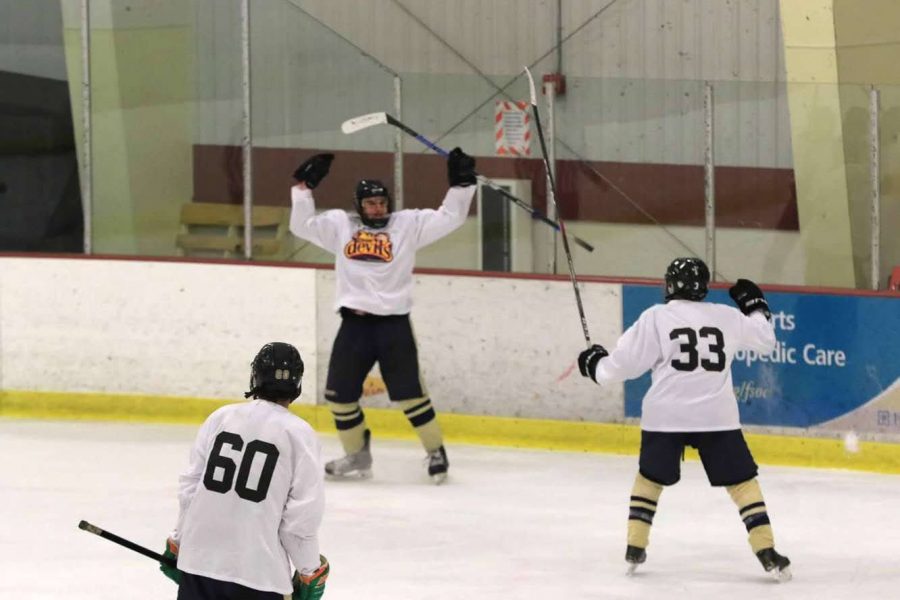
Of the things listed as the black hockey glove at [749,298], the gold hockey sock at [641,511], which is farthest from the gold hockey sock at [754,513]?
the black hockey glove at [749,298]

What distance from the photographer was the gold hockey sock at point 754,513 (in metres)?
5.97

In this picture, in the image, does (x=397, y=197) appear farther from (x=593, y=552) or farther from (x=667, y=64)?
(x=593, y=552)

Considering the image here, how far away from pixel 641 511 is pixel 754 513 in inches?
14.5

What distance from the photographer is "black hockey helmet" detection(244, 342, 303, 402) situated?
407 centimetres

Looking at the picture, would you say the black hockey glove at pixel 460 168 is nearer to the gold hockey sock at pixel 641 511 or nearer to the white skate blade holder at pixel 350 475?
the white skate blade holder at pixel 350 475

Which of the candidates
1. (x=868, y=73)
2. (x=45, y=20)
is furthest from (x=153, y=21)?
(x=868, y=73)

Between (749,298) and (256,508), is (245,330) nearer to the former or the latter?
(749,298)

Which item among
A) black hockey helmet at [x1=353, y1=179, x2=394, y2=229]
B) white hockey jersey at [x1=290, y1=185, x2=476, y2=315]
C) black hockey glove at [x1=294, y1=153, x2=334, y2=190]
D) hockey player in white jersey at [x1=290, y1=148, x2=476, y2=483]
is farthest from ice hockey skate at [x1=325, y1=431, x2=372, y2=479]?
black hockey glove at [x1=294, y1=153, x2=334, y2=190]

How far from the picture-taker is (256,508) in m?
4.00

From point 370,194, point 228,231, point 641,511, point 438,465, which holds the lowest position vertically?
point 438,465

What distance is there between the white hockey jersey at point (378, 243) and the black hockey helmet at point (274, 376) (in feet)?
11.2

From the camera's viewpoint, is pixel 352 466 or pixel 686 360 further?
pixel 352 466

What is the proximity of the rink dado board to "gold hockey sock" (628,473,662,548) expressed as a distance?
1.96 m

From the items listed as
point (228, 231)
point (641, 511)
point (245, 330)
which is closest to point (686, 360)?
point (641, 511)
